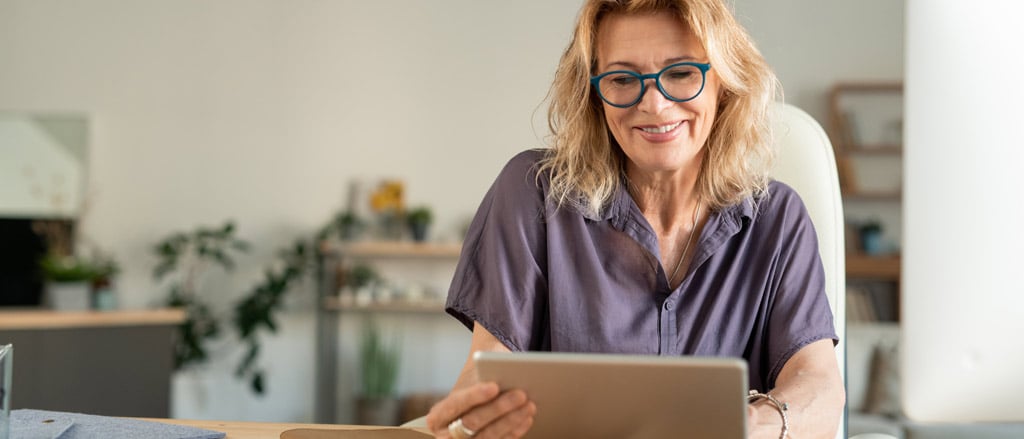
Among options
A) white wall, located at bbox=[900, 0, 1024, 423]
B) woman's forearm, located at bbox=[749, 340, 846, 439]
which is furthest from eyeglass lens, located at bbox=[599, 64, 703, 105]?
white wall, located at bbox=[900, 0, 1024, 423]

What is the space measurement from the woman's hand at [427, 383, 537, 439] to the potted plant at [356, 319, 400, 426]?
453cm

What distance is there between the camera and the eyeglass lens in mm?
1424

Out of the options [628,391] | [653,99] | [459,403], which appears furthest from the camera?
[653,99]

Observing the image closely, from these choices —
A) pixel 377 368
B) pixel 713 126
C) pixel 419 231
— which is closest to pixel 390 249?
pixel 419 231

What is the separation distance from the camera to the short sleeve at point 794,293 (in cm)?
141

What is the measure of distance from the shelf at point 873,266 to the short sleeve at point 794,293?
167 inches

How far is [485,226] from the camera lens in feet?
4.98

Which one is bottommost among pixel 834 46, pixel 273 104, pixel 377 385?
pixel 377 385

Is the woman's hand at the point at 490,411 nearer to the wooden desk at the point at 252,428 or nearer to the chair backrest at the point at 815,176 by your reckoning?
the wooden desk at the point at 252,428

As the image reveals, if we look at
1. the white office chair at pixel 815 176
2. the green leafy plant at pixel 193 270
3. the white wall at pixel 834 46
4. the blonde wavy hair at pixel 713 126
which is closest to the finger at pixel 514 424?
the blonde wavy hair at pixel 713 126

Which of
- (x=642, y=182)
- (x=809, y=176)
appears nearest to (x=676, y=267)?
(x=642, y=182)

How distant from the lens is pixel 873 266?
18.0ft

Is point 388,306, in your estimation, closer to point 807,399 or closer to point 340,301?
point 340,301

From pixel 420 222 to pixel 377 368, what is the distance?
2.67 feet
